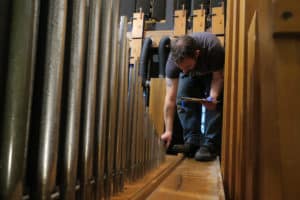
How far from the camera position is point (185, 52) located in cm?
195

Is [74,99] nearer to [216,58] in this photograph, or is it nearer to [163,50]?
[216,58]

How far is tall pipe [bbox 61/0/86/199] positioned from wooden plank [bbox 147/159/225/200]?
42 cm

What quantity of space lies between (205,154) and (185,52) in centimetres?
74

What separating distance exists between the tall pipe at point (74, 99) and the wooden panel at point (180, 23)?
2676mm

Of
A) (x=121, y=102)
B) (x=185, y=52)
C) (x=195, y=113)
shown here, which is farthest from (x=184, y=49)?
(x=121, y=102)

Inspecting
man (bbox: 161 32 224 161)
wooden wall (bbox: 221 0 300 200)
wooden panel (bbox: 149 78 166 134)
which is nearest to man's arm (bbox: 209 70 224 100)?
man (bbox: 161 32 224 161)

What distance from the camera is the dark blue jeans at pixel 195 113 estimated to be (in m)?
2.32

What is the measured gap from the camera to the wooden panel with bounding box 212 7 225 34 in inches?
118

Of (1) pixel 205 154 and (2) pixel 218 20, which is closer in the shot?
(1) pixel 205 154

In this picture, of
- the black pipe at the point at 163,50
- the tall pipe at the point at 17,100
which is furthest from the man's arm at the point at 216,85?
the tall pipe at the point at 17,100

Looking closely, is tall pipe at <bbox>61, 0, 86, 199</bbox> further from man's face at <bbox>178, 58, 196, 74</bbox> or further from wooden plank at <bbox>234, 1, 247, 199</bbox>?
man's face at <bbox>178, 58, 196, 74</bbox>

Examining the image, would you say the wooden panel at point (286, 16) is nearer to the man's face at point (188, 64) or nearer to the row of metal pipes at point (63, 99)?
the row of metal pipes at point (63, 99)

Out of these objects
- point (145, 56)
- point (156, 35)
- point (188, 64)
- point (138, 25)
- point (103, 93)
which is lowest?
point (103, 93)

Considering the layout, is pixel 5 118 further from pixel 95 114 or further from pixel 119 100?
pixel 119 100
